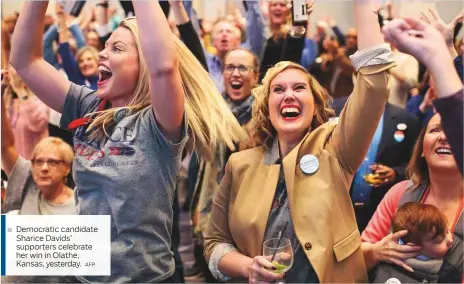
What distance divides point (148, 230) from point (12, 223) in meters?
0.48

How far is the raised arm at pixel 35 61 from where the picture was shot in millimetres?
2041

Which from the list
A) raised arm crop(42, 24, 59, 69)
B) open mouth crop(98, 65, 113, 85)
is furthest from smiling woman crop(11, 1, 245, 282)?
raised arm crop(42, 24, 59, 69)

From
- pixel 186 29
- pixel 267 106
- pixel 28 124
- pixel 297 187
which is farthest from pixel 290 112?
pixel 28 124

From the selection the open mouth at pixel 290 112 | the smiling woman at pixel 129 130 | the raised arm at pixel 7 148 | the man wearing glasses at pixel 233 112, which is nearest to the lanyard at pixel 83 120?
the smiling woman at pixel 129 130

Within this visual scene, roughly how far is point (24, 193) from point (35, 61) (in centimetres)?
45

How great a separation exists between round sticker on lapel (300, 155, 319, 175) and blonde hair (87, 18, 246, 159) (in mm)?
253

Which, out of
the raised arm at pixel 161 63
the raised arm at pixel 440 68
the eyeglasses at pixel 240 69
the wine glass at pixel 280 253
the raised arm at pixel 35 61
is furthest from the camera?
the eyeglasses at pixel 240 69

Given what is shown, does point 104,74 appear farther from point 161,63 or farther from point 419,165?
point 419,165

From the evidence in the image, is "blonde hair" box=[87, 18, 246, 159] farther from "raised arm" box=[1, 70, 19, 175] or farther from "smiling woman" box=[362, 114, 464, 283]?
"smiling woman" box=[362, 114, 464, 283]

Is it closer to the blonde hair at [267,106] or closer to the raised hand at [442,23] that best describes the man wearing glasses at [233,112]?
the blonde hair at [267,106]

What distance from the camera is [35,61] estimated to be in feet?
6.86

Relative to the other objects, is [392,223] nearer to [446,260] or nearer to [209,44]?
[446,260]

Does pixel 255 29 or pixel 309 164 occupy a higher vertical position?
pixel 255 29

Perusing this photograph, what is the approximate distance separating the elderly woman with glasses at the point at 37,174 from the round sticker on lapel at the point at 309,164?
73cm
